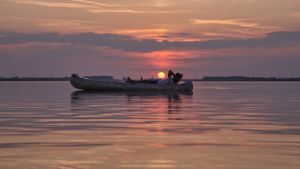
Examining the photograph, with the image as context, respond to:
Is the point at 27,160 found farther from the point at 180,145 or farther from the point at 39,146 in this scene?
the point at 180,145

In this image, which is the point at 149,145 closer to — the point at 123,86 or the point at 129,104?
the point at 129,104

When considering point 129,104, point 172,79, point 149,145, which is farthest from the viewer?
point 172,79

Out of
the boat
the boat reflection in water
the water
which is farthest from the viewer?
the boat

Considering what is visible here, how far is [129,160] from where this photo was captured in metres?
A: 12.6

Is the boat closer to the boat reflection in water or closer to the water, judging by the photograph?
the boat reflection in water

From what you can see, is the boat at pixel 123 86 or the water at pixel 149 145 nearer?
the water at pixel 149 145

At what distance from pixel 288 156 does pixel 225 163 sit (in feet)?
6.11

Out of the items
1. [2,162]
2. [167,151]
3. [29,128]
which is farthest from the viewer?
[29,128]

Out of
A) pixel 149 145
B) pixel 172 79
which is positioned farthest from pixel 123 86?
pixel 149 145

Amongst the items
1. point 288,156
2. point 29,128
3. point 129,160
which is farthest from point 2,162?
point 29,128

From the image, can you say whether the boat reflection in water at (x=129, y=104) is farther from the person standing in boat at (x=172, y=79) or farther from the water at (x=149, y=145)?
the water at (x=149, y=145)

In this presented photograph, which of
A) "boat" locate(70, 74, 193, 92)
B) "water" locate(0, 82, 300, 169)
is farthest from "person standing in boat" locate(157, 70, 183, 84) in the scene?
"water" locate(0, 82, 300, 169)

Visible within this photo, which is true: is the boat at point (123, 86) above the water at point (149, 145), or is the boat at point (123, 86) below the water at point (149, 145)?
above

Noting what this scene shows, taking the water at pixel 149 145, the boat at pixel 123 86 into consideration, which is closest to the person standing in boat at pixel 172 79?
the boat at pixel 123 86
